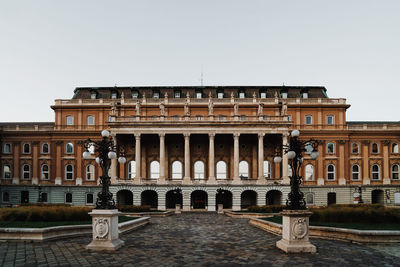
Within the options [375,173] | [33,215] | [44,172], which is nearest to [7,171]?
[44,172]

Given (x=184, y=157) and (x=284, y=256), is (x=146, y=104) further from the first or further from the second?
(x=284, y=256)

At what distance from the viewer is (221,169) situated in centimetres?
5534

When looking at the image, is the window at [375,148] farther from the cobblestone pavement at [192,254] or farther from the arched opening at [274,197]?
the cobblestone pavement at [192,254]

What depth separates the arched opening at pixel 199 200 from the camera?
2068 inches

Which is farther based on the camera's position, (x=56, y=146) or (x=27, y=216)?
(x=56, y=146)

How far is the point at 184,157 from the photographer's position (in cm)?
5441

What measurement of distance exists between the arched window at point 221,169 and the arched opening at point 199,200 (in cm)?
401

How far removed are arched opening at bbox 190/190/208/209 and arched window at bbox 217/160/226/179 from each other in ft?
13.1

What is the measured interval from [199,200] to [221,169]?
243 inches

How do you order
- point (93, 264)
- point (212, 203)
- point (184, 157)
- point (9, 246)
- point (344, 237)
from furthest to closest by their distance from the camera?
point (184, 157) → point (212, 203) → point (344, 237) → point (9, 246) → point (93, 264)

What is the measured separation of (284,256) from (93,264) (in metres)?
7.40

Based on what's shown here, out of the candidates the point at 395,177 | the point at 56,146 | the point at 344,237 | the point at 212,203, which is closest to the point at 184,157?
the point at 212,203

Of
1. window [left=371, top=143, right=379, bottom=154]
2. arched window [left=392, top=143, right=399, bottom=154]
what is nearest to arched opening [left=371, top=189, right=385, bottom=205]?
window [left=371, top=143, right=379, bottom=154]

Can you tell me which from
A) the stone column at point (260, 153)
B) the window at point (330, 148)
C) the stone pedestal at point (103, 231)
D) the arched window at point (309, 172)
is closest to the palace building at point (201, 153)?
the arched window at point (309, 172)
